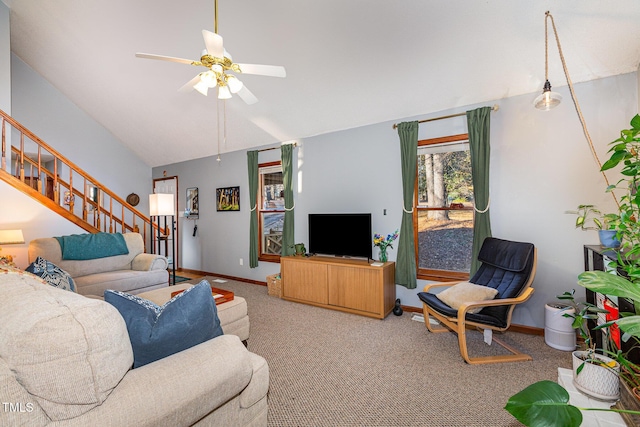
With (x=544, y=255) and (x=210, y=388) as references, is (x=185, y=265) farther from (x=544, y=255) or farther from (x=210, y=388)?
(x=544, y=255)

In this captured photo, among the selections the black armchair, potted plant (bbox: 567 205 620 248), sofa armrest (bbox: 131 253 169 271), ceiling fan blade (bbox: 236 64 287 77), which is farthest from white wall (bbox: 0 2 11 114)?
potted plant (bbox: 567 205 620 248)

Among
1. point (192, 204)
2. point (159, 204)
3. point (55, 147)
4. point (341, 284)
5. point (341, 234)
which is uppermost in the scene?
point (55, 147)

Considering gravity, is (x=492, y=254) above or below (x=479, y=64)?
below

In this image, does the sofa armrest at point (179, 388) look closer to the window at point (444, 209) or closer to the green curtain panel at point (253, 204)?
the window at point (444, 209)

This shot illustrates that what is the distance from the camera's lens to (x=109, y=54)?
4.27 meters

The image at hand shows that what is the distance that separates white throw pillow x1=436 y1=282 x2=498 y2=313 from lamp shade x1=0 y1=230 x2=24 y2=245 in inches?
197

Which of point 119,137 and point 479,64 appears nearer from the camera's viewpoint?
point 479,64

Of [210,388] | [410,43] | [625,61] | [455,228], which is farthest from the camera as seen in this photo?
[455,228]

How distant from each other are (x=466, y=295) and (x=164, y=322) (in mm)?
2523

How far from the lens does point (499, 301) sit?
242cm

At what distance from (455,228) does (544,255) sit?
0.92 metres

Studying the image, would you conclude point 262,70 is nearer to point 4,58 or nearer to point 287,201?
point 287,201

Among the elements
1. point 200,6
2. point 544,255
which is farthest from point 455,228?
point 200,6

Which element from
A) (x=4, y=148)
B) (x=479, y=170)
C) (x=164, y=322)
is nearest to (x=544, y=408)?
(x=164, y=322)
